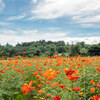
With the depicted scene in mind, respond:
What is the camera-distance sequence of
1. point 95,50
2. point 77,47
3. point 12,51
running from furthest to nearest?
point 12,51 → point 77,47 → point 95,50

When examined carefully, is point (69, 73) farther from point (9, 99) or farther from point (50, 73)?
point (9, 99)

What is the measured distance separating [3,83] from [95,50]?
76.3ft

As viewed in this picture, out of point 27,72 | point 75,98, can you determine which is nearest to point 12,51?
point 27,72

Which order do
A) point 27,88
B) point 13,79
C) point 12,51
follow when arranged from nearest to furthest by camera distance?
point 27,88
point 13,79
point 12,51

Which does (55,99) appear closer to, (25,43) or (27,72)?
(27,72)

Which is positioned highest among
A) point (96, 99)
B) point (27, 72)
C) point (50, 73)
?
point (50, 73)

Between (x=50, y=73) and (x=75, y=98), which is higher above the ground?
(x=50, y=73)

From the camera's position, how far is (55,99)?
101cm

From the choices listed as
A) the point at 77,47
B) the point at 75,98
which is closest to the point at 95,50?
the point at 77,47

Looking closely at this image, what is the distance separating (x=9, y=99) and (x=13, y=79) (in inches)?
20.5

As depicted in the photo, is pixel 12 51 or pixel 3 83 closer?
pixel 3 83

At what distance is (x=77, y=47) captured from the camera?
2706 centimetres

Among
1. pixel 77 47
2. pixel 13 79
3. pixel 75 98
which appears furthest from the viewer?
pixel 77 47

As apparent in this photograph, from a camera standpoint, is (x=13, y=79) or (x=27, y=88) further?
(x=13, y=79)
